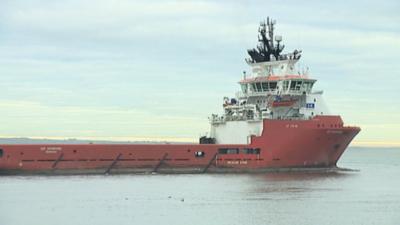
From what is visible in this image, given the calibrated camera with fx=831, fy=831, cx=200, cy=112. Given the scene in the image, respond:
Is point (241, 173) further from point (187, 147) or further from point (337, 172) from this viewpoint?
point (337, 172)

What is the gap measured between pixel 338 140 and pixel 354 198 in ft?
52.1

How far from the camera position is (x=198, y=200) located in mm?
44312

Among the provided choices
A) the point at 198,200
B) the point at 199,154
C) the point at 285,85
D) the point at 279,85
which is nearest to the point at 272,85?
the point at 279,85

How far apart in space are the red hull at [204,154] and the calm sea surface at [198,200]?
120 centimetres

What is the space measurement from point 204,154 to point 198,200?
15.4 meters

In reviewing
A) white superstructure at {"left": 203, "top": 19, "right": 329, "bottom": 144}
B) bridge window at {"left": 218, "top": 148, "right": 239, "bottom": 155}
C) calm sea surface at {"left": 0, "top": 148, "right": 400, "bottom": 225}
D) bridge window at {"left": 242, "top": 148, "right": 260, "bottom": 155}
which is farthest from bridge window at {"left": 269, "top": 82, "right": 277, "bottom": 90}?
calm sea surface at {"left": 0, "top": 148, "right": 400, "bottom": 225}

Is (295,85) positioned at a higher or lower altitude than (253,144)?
higher

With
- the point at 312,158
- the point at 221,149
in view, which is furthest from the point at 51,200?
the point at 312,158

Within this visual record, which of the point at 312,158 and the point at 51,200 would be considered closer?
the point at 51,200

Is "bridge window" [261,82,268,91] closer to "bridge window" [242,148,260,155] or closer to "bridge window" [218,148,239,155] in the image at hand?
"bridge window" [242,148,260,155]

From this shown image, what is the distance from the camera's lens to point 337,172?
208ft

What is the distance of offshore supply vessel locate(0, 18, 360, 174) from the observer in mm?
56844

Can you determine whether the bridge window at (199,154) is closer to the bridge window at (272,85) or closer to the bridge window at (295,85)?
the bridge window at (272,85)

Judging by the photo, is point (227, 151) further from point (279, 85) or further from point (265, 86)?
point (279, 85)
